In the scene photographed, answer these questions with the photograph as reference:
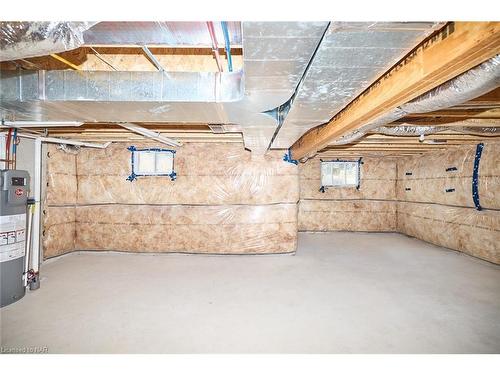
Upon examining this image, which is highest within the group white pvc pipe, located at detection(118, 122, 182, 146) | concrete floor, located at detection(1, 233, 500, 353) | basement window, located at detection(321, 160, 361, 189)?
white pvc pipe, located at detection(118, 122, 182, 146)

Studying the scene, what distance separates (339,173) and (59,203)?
283 inches

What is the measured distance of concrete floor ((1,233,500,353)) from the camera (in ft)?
7.55

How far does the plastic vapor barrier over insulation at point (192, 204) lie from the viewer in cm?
520

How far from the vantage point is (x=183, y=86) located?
174 cm

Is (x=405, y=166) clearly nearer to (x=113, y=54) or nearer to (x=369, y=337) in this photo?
(x=369, y=337)

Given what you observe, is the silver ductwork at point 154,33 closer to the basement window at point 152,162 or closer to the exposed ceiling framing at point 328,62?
the exposed ceiling framing at point 328,62

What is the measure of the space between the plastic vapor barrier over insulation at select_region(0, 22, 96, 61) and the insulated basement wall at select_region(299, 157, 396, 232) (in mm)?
7229

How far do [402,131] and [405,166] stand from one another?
15.5 ft

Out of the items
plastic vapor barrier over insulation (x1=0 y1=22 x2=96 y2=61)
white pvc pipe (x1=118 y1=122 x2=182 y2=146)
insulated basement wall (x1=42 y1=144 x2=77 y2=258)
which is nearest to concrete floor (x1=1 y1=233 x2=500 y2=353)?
insulated basement wall (x1=42 y1=144 x2=77 y2=258)

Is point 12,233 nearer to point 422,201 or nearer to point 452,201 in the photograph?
point 452,201

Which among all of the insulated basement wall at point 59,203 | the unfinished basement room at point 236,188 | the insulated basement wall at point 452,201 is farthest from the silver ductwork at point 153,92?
the insulated basement wall at point 452,201

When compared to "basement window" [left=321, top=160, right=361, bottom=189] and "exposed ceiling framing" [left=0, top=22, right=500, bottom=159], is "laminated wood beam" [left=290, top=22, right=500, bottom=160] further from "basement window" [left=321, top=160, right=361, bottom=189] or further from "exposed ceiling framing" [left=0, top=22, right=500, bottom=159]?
"basement window" [left=321, top=160, right=361, bottom=189]

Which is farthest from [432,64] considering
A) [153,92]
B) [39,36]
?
[39,36]
